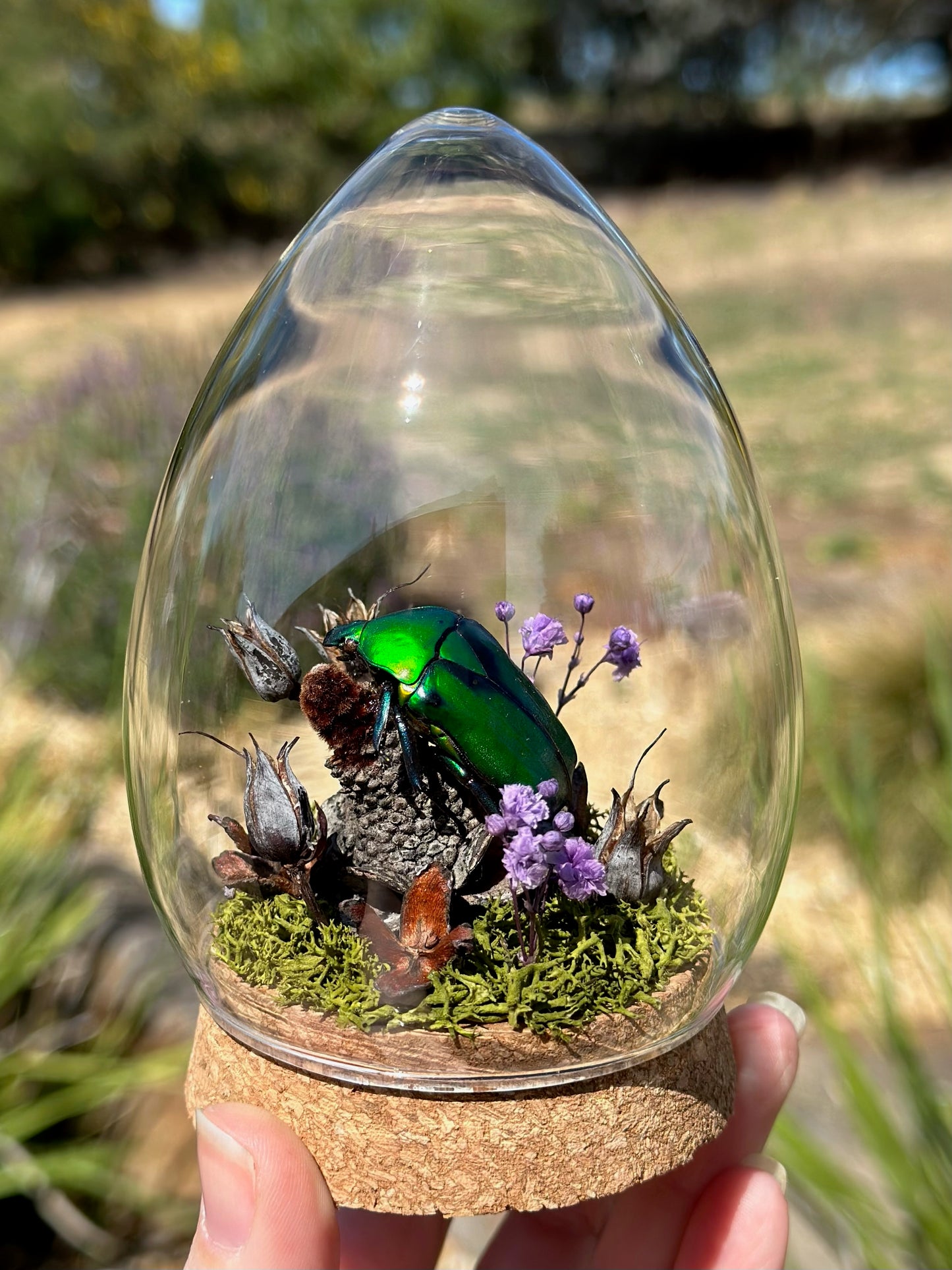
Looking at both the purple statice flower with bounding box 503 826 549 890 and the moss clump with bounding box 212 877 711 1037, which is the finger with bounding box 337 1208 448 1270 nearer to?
the moss clump with bounding box 212 877 711 1037

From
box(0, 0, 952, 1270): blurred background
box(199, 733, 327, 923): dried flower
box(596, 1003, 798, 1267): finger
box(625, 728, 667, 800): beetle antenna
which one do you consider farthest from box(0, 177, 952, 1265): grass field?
box(199, 733, 327, 923): dried flower

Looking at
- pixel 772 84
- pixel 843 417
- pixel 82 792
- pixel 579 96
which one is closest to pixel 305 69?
pixel 579 96

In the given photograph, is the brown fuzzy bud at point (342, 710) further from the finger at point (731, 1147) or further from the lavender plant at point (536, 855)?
the finger at point (731, 1147)

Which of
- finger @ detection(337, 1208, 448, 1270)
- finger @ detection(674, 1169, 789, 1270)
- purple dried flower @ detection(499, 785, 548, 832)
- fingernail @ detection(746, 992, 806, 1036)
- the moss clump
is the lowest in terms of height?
finger @ detection(337, 1208, 448, 1270)

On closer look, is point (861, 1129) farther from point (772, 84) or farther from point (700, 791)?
point (772, 84)

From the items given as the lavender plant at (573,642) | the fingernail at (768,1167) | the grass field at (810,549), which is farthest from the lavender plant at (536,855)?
the grass field at (810,549)

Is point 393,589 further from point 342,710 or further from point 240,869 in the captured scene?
point 240,869
